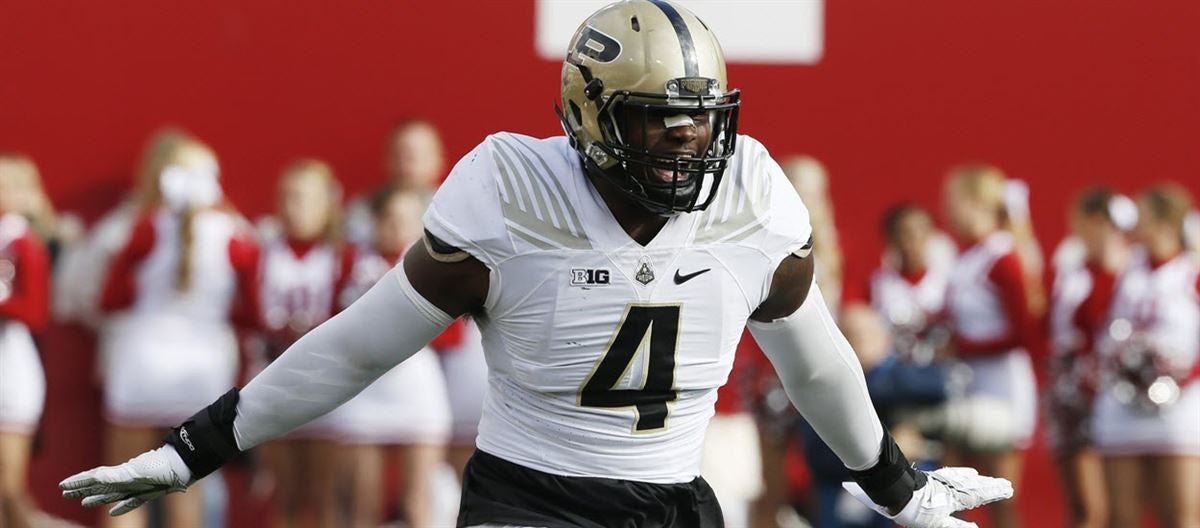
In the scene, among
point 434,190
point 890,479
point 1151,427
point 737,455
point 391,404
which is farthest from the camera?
point 737,455

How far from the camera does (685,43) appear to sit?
3.59 meters

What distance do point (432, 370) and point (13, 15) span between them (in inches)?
144

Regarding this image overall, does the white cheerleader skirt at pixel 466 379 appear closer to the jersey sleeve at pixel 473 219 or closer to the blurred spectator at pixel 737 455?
the blurred spectator at pixel 737 455

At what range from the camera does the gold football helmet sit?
3516 mm

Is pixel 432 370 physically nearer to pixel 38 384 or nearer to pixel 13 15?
pixel 38 384

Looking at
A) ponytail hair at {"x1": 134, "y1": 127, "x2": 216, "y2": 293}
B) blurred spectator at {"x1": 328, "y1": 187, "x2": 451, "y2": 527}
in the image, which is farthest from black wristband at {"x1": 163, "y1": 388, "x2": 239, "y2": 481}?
ponytail hair at {"x1": 134, "y1": 127, "x2": 216, "y2": 293}

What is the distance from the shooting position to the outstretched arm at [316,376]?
3.60m

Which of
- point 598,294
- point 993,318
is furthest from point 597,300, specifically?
point 993,318

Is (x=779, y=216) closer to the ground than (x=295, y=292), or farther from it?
farther from it

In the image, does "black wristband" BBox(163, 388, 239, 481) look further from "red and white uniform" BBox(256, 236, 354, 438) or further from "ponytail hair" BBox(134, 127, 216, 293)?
"red and white uniform" BBox(256, 236, 354, 438)

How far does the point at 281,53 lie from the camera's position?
399 inches

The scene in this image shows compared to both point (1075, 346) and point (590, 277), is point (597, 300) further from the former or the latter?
point (1075, 346)

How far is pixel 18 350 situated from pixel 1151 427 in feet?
15.7

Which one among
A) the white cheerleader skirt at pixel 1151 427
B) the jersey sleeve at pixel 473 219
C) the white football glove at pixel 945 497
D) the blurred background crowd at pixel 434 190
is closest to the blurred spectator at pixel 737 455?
the blurred background crowd at pixel 434 190
